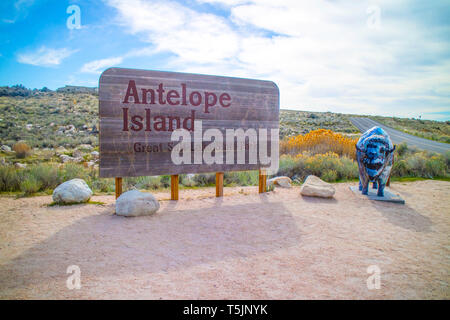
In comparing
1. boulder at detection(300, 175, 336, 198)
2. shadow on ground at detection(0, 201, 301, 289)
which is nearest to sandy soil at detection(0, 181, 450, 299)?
shadow on ground at detection(0, 201, 301, 289)

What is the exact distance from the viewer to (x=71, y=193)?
5.38m

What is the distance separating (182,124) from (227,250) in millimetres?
3048

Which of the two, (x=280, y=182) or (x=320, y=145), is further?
(x=320, y=145)

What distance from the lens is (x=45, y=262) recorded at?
10.1ft

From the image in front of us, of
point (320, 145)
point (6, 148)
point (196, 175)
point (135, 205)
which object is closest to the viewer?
point (135, 205)

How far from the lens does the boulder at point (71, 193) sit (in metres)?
5.32

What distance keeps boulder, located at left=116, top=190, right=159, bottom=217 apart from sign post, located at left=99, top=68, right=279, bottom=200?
0.61 meters

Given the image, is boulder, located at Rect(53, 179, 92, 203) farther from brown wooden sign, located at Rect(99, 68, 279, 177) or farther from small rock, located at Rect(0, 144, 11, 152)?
small rock, located at Rect(0, 144, 11, 152)

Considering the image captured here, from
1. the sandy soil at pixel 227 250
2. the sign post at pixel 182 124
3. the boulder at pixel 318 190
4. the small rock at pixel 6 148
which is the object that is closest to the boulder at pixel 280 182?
the sign post at pixel 182 124

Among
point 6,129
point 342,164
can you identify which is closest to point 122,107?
point 342,164

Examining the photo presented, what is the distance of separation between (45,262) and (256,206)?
3641 mm

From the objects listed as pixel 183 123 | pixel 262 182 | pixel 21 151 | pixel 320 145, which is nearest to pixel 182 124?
pixel 183 123

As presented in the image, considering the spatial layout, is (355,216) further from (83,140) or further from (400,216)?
(83,140)

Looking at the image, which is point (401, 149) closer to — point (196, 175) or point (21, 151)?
point (196, 175)
